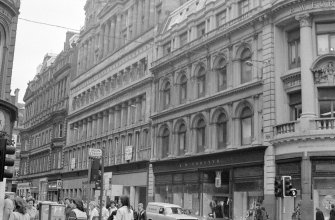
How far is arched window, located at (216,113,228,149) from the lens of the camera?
3662 cm

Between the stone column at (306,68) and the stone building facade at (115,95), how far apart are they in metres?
15.6

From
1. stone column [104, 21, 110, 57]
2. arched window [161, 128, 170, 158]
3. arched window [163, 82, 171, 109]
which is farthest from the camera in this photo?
stone column [104, 21, 110, 57]

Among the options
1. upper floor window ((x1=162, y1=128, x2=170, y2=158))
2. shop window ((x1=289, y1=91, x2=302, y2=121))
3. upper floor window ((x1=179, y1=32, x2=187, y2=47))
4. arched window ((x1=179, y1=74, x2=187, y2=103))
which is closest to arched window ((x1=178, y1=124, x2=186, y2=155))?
upper floor window ((x1=162, y1=128, x2=170, y2=158))

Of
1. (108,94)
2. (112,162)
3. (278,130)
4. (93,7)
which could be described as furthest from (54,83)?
(278,130)

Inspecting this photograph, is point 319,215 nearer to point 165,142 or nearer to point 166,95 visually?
point 165,142

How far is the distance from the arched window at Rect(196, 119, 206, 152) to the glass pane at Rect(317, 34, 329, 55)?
11.7m

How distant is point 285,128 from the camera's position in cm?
3038

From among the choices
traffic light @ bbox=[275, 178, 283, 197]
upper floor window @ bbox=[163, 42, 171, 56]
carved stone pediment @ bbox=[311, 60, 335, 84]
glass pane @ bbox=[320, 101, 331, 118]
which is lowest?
traffic light @ bbox=[275, 178, 283, 197]

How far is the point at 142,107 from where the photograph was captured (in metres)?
49.4

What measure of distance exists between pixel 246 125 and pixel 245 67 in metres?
3.99

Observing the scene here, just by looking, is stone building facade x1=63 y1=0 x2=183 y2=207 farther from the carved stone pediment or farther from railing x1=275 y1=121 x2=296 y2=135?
the carved stone pediment

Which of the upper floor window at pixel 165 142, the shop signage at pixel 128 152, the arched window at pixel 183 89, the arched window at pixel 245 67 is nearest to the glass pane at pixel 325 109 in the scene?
the arched window at pixel 245 67

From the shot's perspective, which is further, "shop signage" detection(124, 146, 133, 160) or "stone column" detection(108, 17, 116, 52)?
"stone column" detection(108, 17, 116, 52)

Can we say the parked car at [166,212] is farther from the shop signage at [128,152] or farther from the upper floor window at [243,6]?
the shop signage at [128,152]
